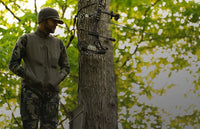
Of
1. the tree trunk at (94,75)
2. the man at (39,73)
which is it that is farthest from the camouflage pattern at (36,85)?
the tree trunk at (94,75)

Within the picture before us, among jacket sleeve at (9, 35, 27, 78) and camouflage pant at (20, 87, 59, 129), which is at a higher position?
jacket sleeve at (9, 35, 27, 78)

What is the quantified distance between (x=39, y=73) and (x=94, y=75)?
1.35 metres

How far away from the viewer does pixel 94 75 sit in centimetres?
478

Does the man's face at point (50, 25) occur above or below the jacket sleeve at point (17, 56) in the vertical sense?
above

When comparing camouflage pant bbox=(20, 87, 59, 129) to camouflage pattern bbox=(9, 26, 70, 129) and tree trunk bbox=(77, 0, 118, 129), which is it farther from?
tree trunk bbox=(77, 0, 118, 129)

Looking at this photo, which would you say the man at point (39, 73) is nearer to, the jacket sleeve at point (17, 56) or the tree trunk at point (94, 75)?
the jacket sleeve at point (17, 56)

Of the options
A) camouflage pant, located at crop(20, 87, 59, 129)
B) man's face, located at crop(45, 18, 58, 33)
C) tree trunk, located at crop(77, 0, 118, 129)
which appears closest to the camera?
camouflage pant, located at crop(20, 87, 59, 129)

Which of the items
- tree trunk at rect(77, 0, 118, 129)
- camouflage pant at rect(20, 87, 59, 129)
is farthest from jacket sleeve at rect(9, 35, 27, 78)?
tree trunk at rect(77, 0, 118, 129)

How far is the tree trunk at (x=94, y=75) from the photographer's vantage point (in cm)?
469

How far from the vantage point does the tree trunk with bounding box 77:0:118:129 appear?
4.69 meters

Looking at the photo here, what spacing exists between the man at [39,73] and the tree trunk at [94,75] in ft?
3.32

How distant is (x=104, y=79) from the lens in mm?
4863

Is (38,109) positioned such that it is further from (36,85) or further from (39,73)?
(39,73)

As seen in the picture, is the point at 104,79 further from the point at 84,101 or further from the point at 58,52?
the point at 58,52
